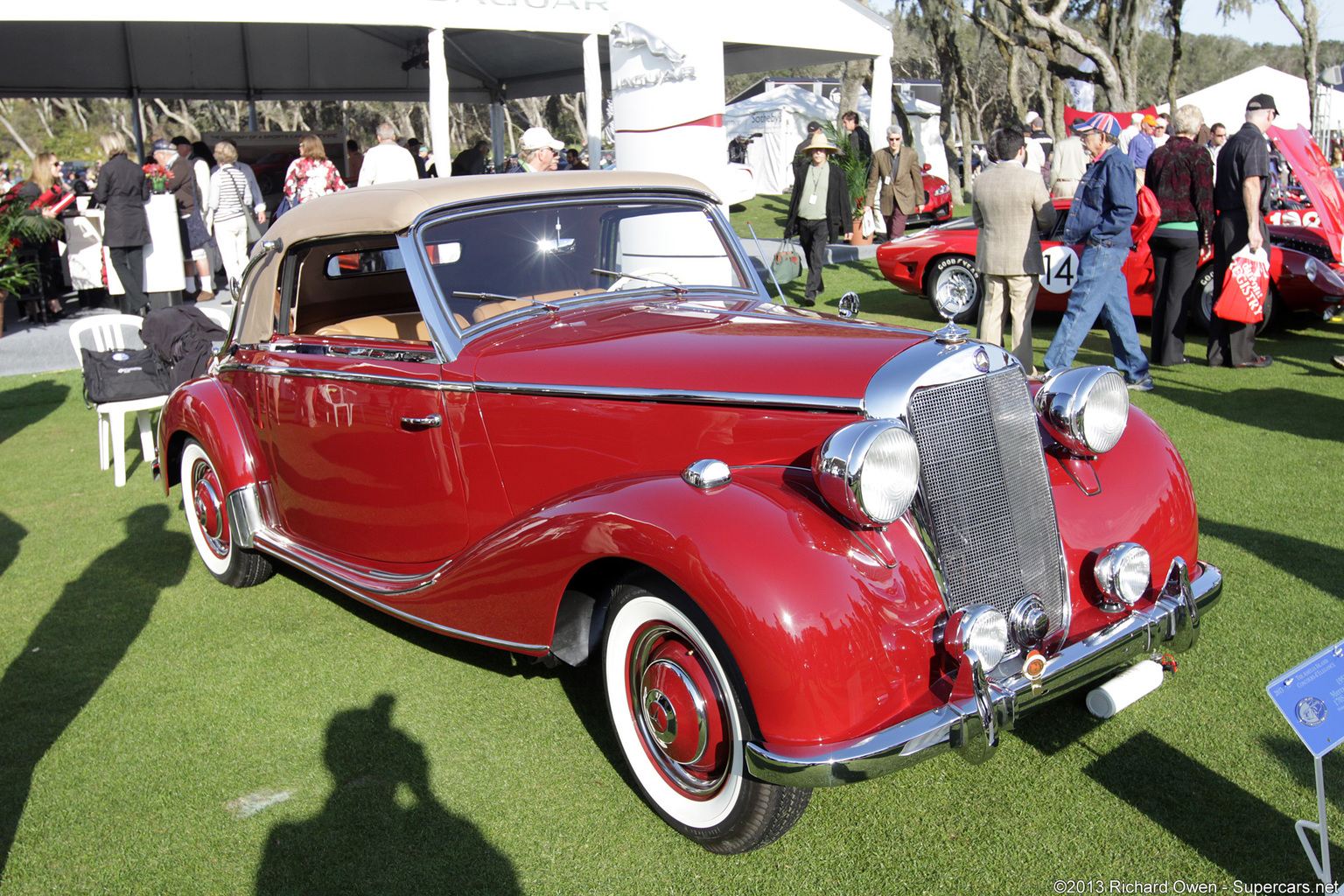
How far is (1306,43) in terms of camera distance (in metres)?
23.9

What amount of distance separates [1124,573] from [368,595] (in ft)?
8.19

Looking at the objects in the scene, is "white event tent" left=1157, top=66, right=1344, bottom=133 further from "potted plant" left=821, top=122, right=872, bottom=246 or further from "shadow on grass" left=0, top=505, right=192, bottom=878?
"shadow on grass" left=0, top=505, right=192, bottom=878

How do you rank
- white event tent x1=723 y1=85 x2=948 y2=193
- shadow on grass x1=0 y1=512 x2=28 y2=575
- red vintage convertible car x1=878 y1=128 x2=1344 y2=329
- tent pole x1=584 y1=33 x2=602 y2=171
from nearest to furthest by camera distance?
shadow on grass x1=0 y1=512 x2=28 y2=575 < red vintage convertible car x1=878 y1=128 x2=1344 y2=329 < tent pole x1=584 y1=33 x2=602 y2=171 < white event tent x1=723 y1=85 x2=948 y2=193

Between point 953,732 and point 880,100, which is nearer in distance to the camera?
point 953,732

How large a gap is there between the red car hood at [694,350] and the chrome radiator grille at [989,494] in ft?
0.72

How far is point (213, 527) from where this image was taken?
4531 mm

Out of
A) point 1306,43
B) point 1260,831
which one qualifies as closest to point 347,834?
point 1260,831

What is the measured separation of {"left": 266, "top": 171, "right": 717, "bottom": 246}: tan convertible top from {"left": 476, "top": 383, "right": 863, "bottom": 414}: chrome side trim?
0.76 metres

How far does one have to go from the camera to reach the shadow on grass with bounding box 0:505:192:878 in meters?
3.14

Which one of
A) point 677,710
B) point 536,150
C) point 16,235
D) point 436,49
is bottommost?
point 677,710

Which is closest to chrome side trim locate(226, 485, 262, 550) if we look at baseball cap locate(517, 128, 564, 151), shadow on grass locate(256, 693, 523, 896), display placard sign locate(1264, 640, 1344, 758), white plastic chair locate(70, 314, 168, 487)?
shadow on grass locate(256, 693, 523, 896)

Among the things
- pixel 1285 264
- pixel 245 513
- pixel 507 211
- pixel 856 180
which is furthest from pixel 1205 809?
pixel 856 180

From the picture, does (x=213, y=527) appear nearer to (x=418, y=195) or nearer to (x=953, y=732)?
(x=418, y=195)

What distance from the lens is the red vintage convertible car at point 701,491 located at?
226 centimetres
